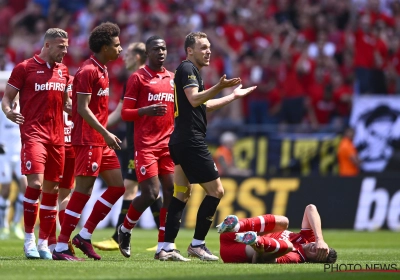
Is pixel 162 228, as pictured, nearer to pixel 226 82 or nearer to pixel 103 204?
pixel 103 204

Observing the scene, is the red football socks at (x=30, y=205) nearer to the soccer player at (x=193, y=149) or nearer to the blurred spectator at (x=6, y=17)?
the soccer player at (x=193, y=149)

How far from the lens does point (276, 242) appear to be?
31.2 feet

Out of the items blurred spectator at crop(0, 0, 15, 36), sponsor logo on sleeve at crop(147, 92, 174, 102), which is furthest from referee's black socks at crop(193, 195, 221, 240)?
blurred spectator at crop(0, 0, 15, 36)

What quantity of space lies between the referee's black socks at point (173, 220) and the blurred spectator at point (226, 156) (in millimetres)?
10611

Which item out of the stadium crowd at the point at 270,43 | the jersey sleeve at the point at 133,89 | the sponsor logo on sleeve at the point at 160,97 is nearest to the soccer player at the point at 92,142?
the jersey sleeve at the point at 133,89

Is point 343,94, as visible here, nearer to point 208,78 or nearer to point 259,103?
point 259,103

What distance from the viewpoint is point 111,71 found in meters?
24.7

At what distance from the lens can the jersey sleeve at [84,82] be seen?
1036cm

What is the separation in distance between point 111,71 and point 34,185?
1464cm

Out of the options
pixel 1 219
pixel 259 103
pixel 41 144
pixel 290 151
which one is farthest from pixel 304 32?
pixel 41 144

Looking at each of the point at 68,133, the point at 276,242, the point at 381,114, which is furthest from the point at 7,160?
the point at 381,114

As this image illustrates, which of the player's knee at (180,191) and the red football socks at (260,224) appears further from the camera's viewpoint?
the player's knee at (180,191)

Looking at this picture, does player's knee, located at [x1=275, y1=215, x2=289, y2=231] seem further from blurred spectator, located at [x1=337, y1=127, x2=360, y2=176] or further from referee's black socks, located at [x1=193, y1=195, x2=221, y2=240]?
blurred spectator, located at [x1=337, y1=127, x2=360, y2=176]

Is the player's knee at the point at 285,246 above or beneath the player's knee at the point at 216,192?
beneath
